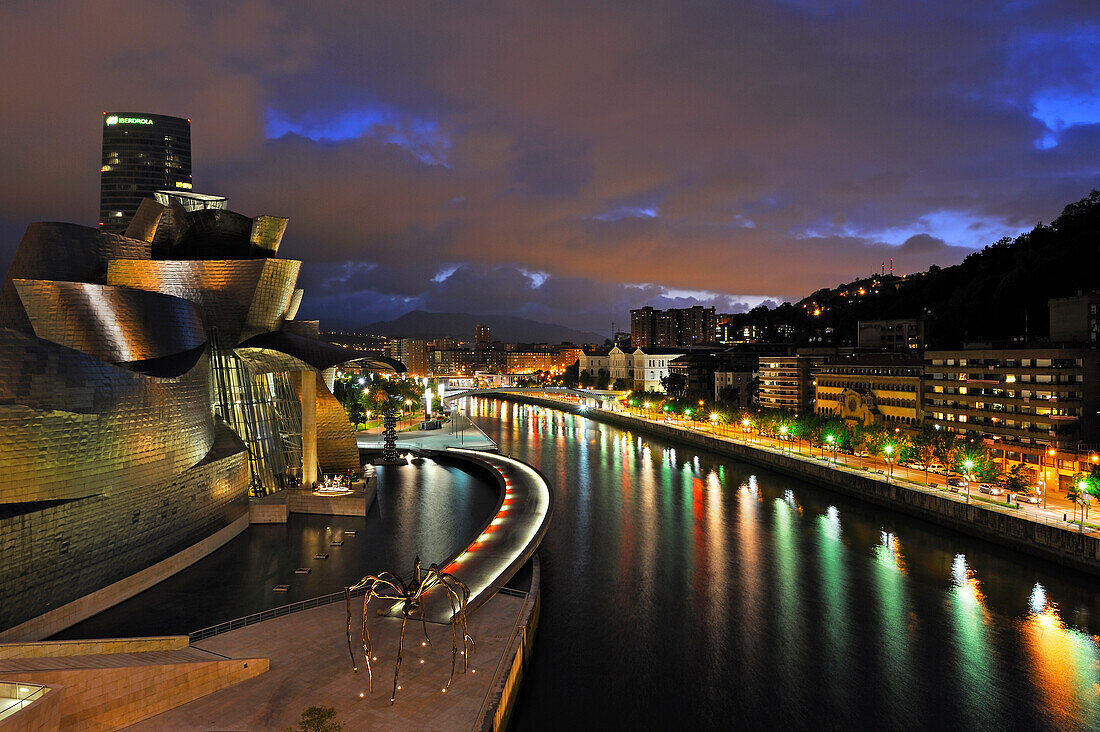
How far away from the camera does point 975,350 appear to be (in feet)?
Answer: 126

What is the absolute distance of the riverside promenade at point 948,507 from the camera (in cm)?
2152

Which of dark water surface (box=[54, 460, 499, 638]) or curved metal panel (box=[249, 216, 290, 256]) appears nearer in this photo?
dark water surface (box=[54, 460, 499, 638])

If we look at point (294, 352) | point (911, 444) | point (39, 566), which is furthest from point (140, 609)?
point (911, 444)

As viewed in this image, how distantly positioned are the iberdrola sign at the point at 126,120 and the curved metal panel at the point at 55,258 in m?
109

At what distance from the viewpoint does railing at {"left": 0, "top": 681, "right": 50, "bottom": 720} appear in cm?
874

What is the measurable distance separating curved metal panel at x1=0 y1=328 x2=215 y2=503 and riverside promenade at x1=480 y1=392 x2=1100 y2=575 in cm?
2896

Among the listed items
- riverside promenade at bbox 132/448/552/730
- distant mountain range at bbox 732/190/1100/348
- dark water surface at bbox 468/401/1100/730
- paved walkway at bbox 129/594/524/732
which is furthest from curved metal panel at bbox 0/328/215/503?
distant mountain range at bbox 732/190/1100/348

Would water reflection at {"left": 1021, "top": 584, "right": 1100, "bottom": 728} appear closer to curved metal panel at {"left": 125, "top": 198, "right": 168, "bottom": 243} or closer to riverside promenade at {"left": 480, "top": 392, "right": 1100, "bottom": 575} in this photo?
riverside promenade at {"left": 480, "top": 392, "right": 1100, "bottom": 575}

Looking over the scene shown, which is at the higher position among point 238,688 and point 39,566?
point 39,566

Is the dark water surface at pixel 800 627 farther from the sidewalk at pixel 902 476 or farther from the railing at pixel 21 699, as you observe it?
the railing at pixel 21 699

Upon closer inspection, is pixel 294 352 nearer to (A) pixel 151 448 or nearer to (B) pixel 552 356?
(A) pixel 151 448

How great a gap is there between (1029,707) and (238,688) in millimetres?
16023

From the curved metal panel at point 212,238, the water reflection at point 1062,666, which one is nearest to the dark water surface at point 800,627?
the water reflection at point 1062,666

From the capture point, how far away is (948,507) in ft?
86.9
